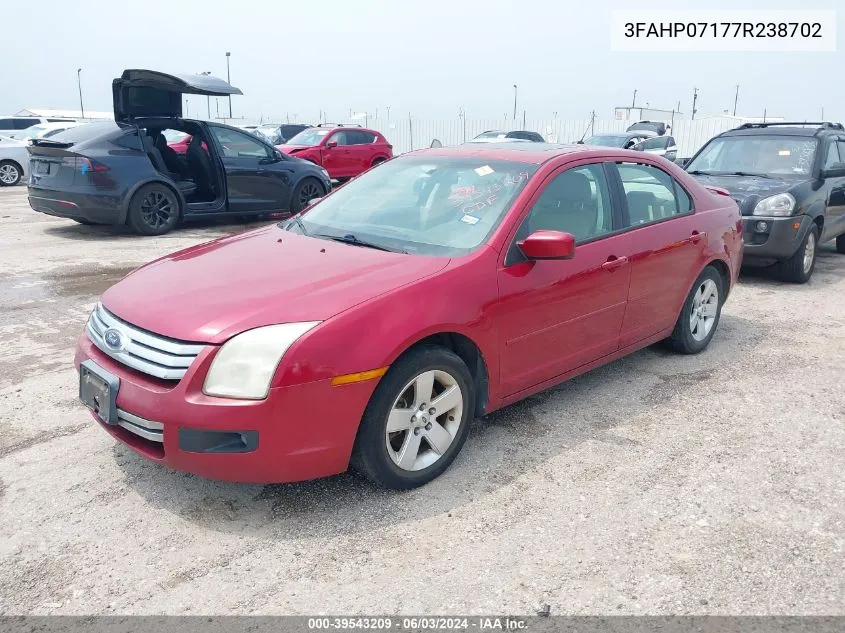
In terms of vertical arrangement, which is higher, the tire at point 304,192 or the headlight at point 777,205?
the headlight at point 777,205

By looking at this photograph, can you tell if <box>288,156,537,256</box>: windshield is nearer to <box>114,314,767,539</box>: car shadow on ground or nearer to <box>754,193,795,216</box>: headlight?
<box>114,314,767,539</box>: car shadow on ground

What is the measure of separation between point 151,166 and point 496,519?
7975mm

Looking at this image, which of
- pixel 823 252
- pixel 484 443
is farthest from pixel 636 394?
pixel 823 252

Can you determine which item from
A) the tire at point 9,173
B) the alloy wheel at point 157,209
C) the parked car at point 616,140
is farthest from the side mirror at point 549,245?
the tire at point 9,173

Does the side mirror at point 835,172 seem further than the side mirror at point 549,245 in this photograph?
Yes

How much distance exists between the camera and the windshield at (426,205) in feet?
12.1

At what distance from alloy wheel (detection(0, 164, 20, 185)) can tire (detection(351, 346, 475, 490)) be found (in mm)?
18067

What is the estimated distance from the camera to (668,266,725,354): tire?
5.09 metres

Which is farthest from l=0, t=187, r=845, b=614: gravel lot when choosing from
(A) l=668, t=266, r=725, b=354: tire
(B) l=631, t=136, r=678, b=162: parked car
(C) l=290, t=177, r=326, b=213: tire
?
(B) l=631, t=136, r=678, b=162: parked car

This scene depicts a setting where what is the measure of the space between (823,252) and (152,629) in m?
10.4

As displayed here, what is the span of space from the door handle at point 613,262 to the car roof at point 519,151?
26.4 inches

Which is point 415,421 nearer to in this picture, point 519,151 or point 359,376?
point 359,376

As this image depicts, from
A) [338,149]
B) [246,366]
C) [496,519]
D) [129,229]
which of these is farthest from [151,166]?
[338,149]

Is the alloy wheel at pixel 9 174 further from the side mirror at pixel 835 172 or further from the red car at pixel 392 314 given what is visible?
the side mirror at pixel 835 172
